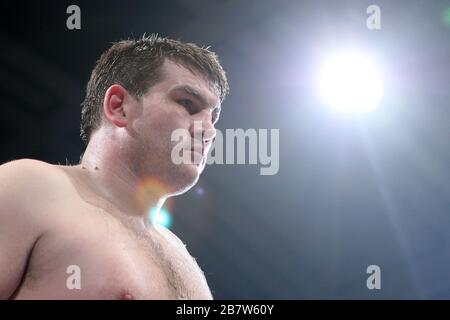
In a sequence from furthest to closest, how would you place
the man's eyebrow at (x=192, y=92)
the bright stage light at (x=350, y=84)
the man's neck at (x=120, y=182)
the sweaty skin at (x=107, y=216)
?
the bright stage light at (x=350, y=84)
the man's eyebrow at (x=192, y=92)
the man's neck at (x=120, y=182)
the sweaty skin at (x=107, y=216)

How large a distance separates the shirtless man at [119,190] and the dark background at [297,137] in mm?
854

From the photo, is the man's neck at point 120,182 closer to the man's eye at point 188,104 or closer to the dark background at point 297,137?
the man's eye at point 188,104

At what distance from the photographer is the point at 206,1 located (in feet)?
7.19

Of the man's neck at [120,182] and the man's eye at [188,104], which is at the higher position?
the man's eye at [188,104]

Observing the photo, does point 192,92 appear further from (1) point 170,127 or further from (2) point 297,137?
(2) point 297,137

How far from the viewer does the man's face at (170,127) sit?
112 cm

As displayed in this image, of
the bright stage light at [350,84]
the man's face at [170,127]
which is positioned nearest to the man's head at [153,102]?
the man's face at [170,127]

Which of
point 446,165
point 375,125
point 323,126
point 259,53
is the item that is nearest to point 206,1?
point 259,53

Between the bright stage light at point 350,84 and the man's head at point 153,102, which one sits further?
the bright stage light at point 350,84

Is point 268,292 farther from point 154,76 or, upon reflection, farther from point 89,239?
point 89,239

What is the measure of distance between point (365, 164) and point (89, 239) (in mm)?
2010

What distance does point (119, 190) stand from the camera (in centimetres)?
109

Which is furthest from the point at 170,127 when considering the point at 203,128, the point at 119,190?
the point at 119,190
